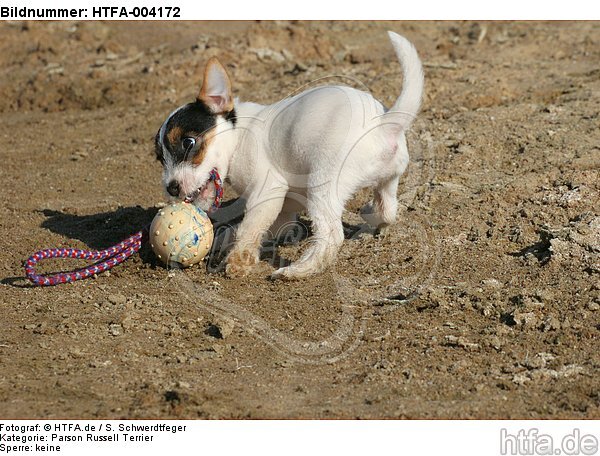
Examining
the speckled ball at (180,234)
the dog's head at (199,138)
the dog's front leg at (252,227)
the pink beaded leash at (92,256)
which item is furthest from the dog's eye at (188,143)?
the dog's front leg at (252,227)

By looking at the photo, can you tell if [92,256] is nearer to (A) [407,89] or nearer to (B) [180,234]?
(B) [180,234]

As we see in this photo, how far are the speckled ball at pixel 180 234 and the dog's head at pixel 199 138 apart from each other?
199 mm

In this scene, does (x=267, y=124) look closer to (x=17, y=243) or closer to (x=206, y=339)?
(x=206, y=339)

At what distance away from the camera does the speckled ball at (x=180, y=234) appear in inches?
233

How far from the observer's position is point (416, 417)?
4234mm

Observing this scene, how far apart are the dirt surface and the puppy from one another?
0.32 m

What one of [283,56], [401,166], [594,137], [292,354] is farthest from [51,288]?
[283,56]

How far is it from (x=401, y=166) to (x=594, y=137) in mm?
2579

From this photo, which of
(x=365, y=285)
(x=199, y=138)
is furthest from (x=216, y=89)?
(x=365, y=285)

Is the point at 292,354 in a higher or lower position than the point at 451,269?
lower

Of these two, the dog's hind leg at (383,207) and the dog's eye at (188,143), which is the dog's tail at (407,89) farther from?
the dog's eye at (188,143)

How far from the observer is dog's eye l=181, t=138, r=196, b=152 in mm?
6062

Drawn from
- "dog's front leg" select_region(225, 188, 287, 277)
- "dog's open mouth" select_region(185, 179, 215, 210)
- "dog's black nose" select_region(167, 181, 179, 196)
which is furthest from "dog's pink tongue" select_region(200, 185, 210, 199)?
"dog's front leg" select_region(225, 188, 287, 277)

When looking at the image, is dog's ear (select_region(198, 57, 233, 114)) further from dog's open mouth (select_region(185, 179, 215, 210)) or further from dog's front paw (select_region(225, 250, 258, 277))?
dog's front paw (select_region(225, 250, 258, 277))
